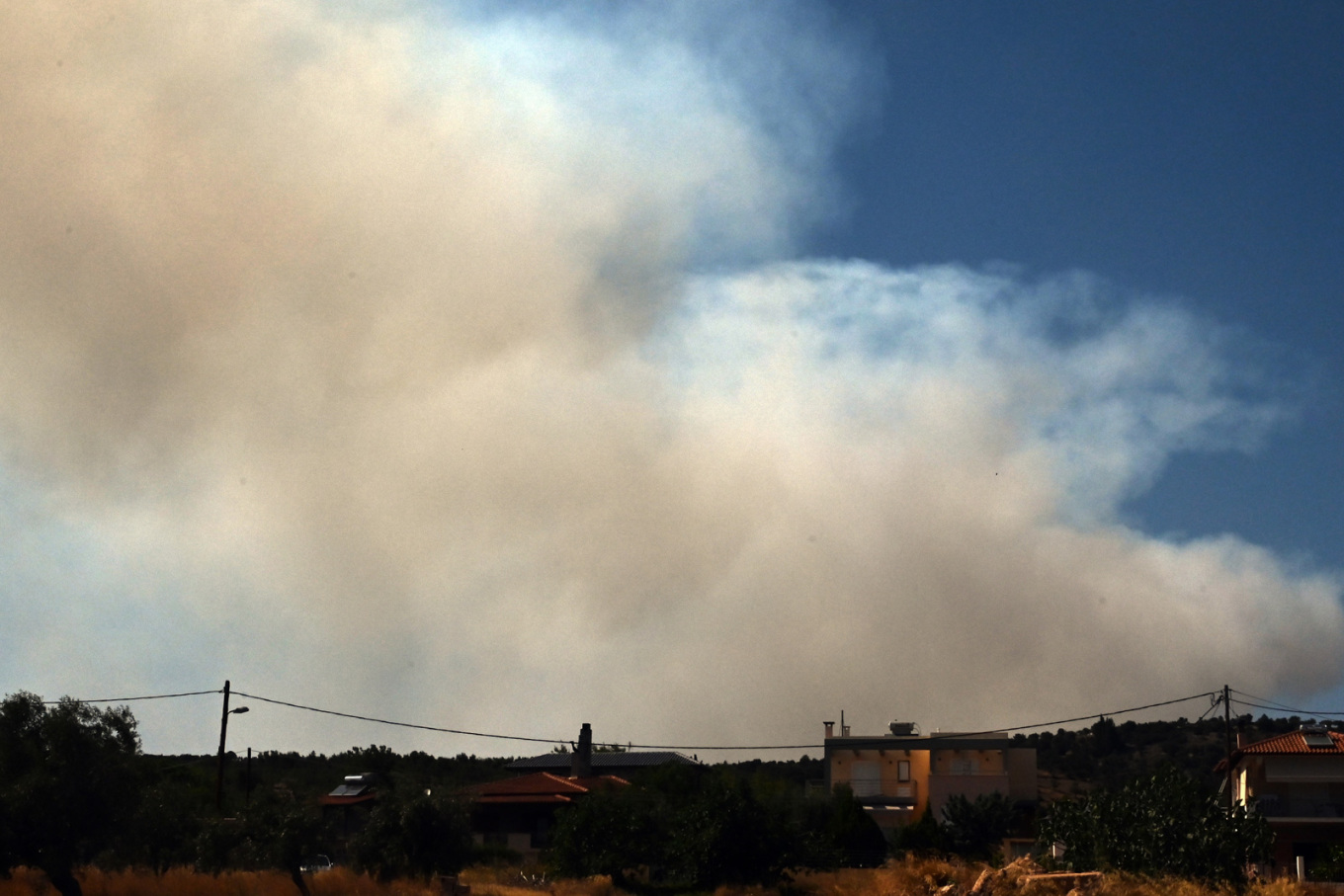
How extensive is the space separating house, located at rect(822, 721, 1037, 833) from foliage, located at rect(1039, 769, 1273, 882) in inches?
1438

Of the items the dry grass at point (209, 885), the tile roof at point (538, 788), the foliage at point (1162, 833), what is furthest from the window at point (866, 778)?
the dry grass at point (209, 885)

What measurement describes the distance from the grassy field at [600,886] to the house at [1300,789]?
2333 centimetres

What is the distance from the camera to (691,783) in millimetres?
72188

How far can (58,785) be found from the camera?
124ft

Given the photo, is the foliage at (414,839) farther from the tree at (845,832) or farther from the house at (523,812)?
the house at (523,812)

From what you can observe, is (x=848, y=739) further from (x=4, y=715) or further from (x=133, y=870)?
(x=4, y=715)

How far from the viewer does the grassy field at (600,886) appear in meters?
36.6

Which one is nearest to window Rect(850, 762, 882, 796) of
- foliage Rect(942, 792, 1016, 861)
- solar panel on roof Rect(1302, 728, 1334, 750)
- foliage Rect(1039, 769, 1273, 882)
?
foliage Rect(942, 792, 1016, 861)

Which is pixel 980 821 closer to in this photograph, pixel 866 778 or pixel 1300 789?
pixel 1300 789

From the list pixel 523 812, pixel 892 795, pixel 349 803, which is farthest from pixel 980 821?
pixel 349 803

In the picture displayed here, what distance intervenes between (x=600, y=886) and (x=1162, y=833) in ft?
66.8

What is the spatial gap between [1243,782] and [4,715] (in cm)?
5617

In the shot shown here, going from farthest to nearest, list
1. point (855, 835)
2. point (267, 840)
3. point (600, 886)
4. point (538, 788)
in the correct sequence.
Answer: point (538, 788), point (855, 835), point (600, 886), point (267, 840)

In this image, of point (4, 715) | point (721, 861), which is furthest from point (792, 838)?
point (4, 715)
